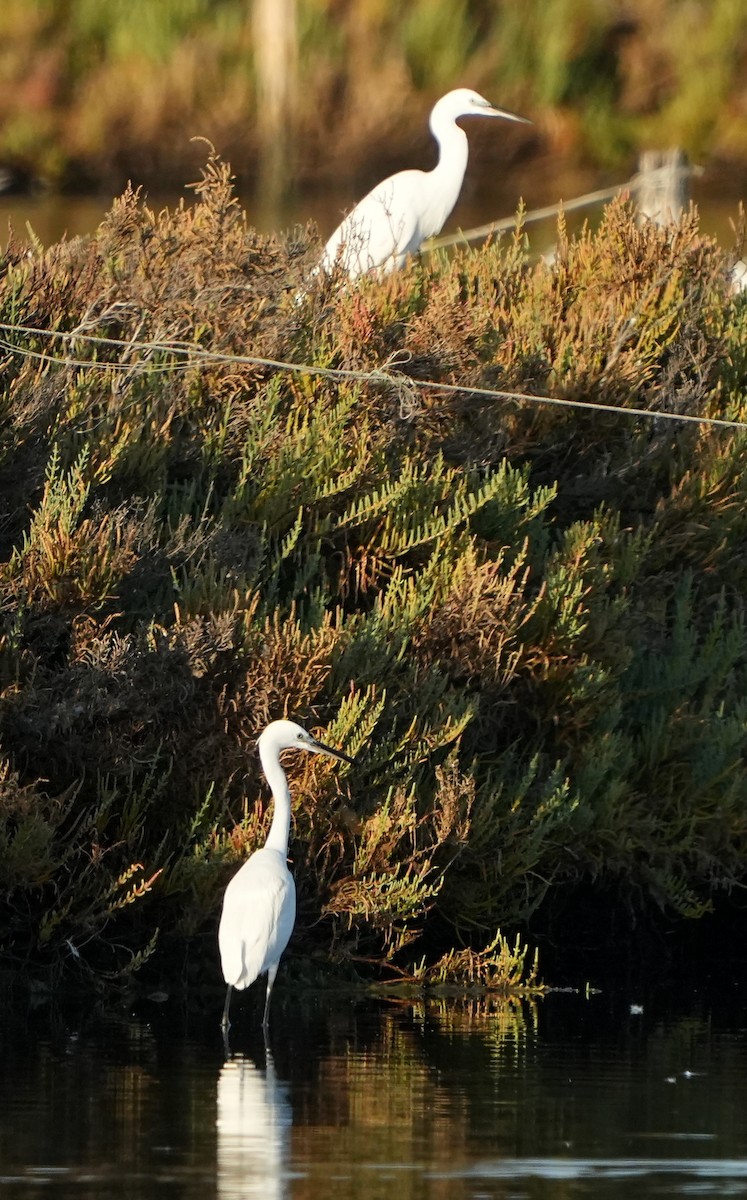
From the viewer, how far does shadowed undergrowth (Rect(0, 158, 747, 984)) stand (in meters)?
8.85

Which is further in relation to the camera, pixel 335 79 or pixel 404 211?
pixel 335 79

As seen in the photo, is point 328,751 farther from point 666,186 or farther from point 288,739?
point 666,186

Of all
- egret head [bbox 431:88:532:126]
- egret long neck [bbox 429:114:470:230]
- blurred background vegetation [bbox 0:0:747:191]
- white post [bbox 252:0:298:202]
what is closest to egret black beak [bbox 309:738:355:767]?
egret long neck [bbox 429:114:470:230]

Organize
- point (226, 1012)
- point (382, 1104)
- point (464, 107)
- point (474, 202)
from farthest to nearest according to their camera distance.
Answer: point (474, 202) < point (464, 107) < point (226, 1012) < point (382, 1104)

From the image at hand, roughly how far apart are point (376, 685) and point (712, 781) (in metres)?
1.65

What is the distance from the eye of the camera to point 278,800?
864 centimetres

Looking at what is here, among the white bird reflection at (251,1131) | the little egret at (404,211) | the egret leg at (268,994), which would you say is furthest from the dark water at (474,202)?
the white bird reflection at (251,1131)

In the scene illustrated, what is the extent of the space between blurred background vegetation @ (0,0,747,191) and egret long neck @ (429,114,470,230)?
785 inches

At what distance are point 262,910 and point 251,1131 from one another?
1626 mm

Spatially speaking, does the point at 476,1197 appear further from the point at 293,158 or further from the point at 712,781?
the point at 293,158

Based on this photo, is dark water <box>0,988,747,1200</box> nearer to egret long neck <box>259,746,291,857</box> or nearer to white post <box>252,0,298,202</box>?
egret long neck <box>259,746,291,857</box>

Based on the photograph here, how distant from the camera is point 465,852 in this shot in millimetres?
9211

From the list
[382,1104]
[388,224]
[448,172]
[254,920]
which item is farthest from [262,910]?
[448,172]

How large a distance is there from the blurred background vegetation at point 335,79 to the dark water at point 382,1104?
2583 cm
